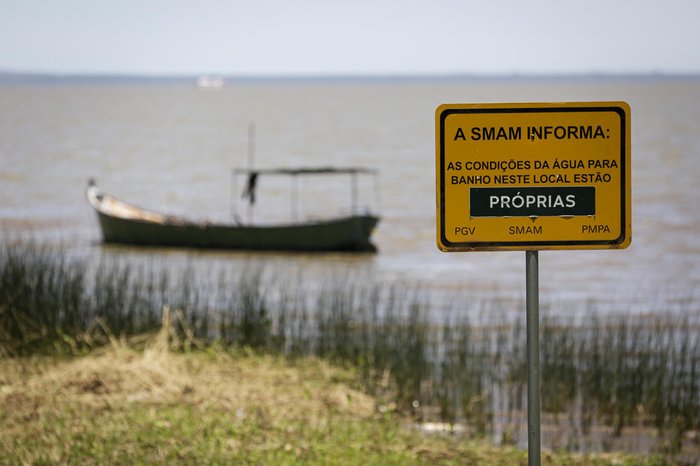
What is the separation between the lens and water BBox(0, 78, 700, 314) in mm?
20547

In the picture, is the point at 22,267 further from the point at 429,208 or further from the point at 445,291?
the point at 429,208

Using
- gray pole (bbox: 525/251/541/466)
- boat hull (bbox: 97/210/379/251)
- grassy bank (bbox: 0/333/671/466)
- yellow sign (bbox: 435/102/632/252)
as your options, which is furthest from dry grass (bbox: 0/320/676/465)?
boat hull (bbox: 97/210/379/251)

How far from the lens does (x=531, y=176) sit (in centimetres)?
392

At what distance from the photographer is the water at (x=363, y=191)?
2055 cm

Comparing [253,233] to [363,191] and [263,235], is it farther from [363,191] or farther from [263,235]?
[363,191]

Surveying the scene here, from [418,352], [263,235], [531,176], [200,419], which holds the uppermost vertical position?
[263,235]

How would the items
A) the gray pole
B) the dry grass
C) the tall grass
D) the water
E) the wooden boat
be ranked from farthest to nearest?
the wooden boat → the water → the tall grass → the dry grass → the gray pole

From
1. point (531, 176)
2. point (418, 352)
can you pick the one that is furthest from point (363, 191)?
point (531, 176)

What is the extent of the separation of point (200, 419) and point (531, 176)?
11.7ft

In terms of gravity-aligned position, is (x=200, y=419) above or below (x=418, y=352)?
below

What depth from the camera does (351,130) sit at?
7981 cm

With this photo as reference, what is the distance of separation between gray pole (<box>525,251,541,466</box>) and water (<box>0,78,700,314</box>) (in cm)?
1130

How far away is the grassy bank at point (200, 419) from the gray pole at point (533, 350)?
2391 mm

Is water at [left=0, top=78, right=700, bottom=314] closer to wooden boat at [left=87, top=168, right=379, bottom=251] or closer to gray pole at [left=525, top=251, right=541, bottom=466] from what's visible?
wooden boat at [left=87, top=168, right=379, bottom=251]
